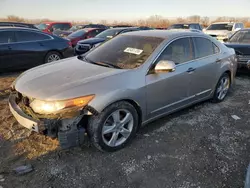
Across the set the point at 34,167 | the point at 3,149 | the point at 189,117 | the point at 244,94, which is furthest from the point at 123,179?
the point at 244,94

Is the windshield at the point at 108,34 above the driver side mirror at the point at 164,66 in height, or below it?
below

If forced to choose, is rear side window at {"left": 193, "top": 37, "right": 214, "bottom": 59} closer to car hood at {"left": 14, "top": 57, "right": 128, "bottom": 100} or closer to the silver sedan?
the silver sedan

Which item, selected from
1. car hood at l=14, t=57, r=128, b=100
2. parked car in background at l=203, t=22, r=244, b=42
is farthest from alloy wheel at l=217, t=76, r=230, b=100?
parked car in background at l=203, t=22, r=244, b=42

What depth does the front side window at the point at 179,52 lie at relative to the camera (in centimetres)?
372

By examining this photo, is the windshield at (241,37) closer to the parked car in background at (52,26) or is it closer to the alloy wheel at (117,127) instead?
the alloy wheel at (117,127)

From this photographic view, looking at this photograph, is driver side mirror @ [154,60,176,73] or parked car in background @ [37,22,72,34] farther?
parked car in background @ [37,22,72,34]

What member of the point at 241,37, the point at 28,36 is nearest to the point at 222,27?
the point at 241,37

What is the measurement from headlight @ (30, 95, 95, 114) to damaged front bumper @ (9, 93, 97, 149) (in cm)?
6

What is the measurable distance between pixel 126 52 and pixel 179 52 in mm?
873

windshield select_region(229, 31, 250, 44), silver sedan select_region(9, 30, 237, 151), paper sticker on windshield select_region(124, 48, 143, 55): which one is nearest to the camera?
silver sedan select_region(9, 30, 237, 151)

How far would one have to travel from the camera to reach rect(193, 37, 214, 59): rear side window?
4312 millimetres

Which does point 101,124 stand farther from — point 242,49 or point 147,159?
point 242,49

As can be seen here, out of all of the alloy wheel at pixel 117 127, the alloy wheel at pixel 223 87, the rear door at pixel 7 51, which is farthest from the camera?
the rear door at pixel 7 51

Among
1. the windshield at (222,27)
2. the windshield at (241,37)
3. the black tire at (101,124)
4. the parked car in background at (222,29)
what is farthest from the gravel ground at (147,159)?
the windshield at (222,27)
